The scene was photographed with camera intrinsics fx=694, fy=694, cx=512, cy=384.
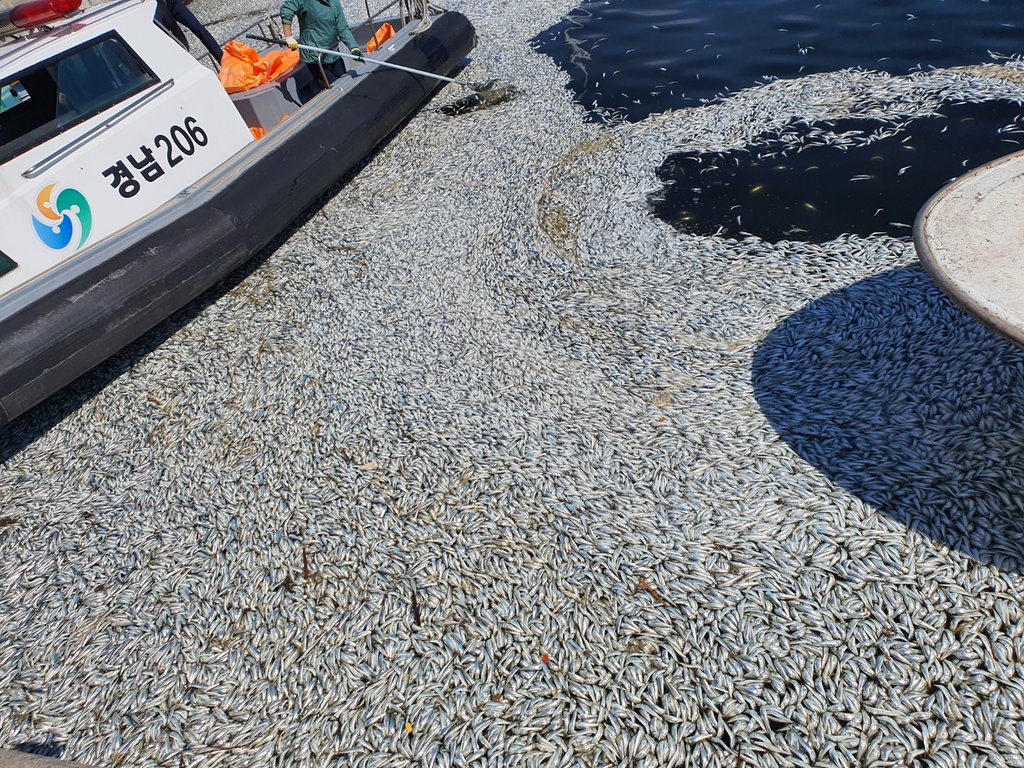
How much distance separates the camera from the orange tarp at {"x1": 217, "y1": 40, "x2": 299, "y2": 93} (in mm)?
8633

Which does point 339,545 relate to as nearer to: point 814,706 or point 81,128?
point 814,706

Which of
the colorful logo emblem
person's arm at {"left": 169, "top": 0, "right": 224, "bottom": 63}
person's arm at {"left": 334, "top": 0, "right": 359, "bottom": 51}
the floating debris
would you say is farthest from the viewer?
the floating debris

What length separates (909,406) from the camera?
4.78 metres

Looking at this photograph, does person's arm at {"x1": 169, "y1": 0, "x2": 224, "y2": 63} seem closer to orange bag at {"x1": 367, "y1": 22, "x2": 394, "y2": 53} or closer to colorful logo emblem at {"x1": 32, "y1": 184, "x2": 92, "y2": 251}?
orange bag at {"x1": 367, "y1": 22, "x2": 394, "y2": 53}

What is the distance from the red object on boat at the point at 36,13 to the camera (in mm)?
6465

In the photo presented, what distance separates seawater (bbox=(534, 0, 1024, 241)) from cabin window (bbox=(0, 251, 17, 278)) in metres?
6.07

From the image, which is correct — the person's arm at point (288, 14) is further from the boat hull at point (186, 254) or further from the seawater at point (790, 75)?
the seawater at point (790, 75)

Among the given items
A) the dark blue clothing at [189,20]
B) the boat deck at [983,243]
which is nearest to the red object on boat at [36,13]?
the dark blue clothing at [189,20]

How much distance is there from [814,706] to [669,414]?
2.25m

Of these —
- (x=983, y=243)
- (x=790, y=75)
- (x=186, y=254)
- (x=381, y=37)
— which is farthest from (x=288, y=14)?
(x=983, y=243)

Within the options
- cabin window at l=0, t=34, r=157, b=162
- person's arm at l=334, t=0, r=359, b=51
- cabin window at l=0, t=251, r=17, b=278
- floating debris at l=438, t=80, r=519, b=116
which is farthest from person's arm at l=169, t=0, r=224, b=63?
cabin window at l=0, t=251, r=17, b=278

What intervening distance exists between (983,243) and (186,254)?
6.12 metres

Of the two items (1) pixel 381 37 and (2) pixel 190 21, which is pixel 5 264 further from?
(1) pixel 381 37

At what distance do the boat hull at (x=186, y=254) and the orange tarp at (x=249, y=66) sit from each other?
0.92 m
